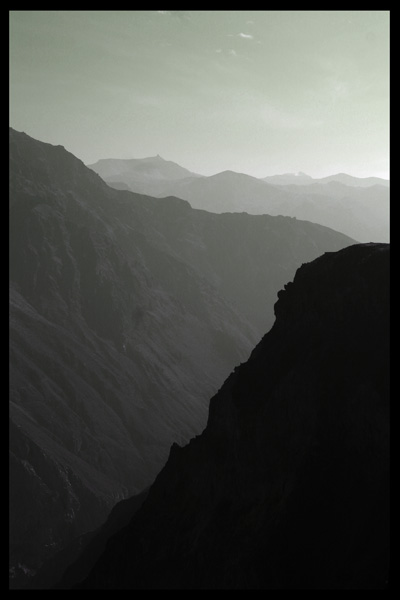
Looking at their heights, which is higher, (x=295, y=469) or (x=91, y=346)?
(x=295, y=469)

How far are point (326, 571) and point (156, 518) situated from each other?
666 inches

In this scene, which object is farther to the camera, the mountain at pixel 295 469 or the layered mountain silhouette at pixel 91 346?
the layered mountain silhouette at pixel 91 346

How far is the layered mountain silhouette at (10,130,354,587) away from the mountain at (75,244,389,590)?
184 feet

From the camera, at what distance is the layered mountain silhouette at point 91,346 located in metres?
90.4

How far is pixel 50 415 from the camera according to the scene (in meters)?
102

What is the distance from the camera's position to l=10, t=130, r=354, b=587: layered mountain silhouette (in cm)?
9038

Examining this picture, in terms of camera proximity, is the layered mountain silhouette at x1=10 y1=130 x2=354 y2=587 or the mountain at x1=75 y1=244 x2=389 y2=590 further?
the layered mountain silhouette at x1=10 y1=130 x2=354 y2=587

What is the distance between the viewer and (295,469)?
83.4 ft

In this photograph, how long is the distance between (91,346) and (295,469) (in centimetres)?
10970

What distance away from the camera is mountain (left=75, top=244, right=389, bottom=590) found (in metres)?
22.1

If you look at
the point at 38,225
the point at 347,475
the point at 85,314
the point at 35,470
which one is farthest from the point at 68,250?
the point at 347,475

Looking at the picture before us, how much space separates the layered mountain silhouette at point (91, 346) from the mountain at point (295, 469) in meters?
56.0

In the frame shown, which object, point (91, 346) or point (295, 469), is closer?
point (295, 469)

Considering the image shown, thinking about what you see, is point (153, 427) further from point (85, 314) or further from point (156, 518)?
point (156, 518)
